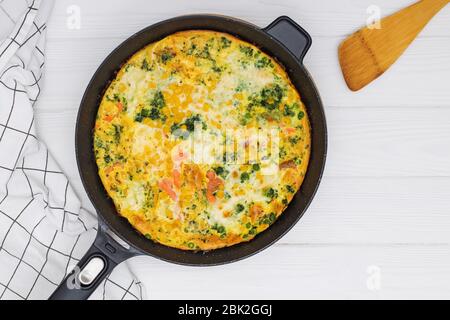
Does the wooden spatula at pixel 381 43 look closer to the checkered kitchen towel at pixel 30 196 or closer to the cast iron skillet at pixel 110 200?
the cast iron skillet at pixel 110 200

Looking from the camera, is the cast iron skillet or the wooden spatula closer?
the cast iron skillet

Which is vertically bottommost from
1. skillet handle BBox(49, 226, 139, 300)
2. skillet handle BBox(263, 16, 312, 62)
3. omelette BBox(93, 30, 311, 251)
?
skillet handle BBox(49, 226, 139, 300)

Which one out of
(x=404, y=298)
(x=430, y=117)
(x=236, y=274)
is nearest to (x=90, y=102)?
(x=236, y=274)

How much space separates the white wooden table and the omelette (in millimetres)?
244

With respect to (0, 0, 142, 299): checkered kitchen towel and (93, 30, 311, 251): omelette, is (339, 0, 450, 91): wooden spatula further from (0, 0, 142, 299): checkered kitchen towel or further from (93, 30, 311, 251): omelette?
(0, 0, 142, 299): checkered kitchen towel

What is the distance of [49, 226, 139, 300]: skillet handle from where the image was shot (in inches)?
75.5

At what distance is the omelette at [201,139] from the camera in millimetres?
1929

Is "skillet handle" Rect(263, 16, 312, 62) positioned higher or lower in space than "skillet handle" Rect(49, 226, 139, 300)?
higher

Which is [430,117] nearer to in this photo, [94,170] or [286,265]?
[286,265]

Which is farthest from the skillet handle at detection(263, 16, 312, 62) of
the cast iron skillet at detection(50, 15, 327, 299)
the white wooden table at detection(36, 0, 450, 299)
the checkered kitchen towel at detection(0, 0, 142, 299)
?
the checkered kitchen towel at detection(0, 0, 142, 299)

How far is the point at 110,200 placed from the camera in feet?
6.66
